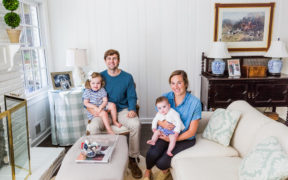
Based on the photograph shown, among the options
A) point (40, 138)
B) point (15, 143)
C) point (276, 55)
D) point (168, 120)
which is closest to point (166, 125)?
point (168, 120)

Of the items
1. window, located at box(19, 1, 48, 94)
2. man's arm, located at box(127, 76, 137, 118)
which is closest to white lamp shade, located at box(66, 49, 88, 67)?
window, located at box(19, 1, 48, 94)

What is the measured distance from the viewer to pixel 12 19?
88.0 inches

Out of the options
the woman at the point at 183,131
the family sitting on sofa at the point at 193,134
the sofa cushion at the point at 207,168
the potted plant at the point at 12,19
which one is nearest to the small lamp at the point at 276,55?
the family sitting on sofa at the point at 193,134

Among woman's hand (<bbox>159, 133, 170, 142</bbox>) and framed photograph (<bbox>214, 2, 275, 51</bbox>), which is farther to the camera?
framed photograph (<bbox>214, 2, 275, 51</bbox>)

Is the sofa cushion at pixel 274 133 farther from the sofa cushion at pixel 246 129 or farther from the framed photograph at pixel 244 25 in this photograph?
the framed photograph at pixel 244 25

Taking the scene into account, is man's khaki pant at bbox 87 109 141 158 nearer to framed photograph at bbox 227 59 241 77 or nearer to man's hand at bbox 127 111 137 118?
man's hand at bbox 127 111 137 118

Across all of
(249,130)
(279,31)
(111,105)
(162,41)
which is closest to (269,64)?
(279,31)

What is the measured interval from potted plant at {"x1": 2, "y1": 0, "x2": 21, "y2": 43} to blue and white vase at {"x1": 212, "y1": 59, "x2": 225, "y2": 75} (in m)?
2.74

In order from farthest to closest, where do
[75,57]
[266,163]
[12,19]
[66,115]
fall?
1. [75,57]
2. [66,115]
3. [12,19]
4. [266,163]

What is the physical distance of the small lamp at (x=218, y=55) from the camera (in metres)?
3.56

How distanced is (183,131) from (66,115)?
5.83ft

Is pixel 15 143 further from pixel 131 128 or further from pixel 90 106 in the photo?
pixel 131 128

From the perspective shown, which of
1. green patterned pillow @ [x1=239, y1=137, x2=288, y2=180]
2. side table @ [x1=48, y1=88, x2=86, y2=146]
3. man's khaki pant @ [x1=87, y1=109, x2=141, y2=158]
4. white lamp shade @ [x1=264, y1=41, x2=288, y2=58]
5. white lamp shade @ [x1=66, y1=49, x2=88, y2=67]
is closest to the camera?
green patterned pillow @ [x1=239, y1=137, x2=288, y2=180]

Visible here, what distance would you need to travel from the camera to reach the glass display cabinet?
1890 millimetres
